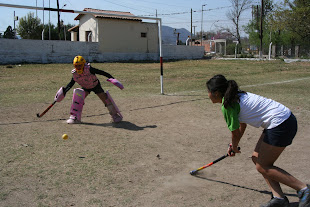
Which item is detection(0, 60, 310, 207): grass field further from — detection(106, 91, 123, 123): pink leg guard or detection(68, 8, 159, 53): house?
detection(68, 8, 159, 53): house

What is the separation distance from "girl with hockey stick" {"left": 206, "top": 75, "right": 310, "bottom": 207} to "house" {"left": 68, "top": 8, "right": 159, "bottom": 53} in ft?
89.7

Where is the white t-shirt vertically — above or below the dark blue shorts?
above

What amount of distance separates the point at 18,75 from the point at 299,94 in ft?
47.5

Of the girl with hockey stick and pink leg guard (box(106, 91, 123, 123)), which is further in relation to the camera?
pink leg guard (box(106, 91, 123, 123))

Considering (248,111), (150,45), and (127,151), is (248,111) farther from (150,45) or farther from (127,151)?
(150,45)

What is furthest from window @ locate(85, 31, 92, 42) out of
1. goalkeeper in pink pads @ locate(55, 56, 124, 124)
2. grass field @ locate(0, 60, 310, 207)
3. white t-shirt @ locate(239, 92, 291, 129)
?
white t-shirt @ locate(239, 92, 291, 129)

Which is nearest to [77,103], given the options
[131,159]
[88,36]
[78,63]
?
[78,63]

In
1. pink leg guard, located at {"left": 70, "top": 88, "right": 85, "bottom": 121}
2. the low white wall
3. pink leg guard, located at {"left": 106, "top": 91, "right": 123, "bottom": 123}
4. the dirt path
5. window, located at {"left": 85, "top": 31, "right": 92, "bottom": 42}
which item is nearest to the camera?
the dirt path

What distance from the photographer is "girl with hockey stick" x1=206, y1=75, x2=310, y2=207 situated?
3.41 meters

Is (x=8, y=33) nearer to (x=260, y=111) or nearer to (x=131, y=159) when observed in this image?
(x=131, y=159)

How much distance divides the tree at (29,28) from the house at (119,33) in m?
16.7

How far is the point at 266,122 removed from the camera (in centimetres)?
350

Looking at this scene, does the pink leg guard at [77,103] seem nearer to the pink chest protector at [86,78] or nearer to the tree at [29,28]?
the pink chest protector at [86,78]

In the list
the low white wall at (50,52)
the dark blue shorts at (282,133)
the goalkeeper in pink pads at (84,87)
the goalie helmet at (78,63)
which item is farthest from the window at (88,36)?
the dark blue shorts at (282,133)
